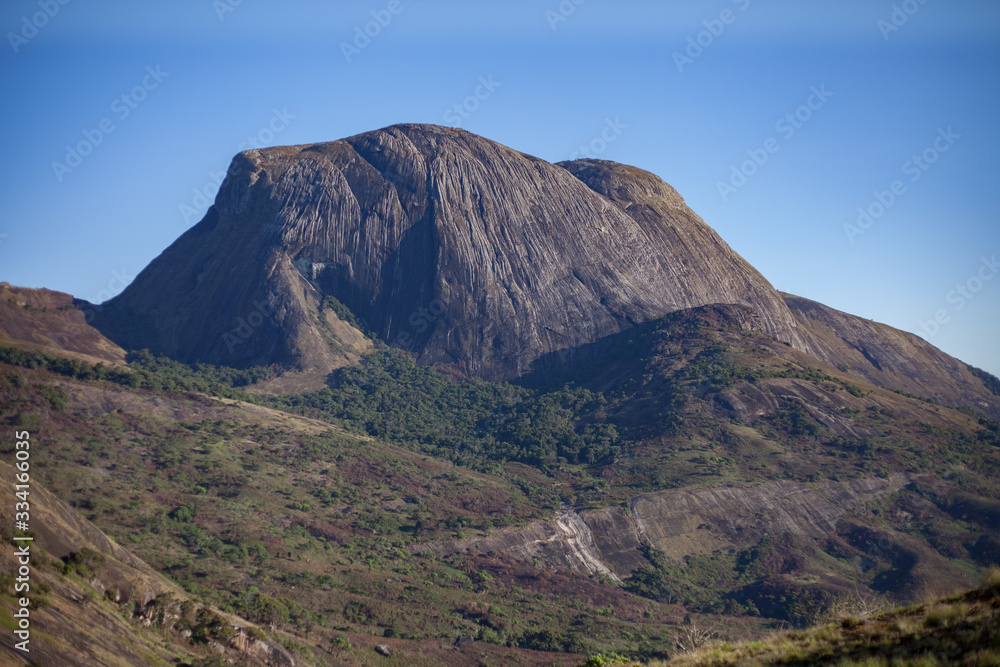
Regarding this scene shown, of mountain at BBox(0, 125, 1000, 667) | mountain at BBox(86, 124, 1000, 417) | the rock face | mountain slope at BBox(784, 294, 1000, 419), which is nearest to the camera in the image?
mountain at BBox(0, 125, 1000, 667)

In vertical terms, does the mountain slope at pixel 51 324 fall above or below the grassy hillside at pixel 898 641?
above

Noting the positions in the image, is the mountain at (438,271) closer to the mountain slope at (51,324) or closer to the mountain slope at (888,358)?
the mountain slope at (888,358)

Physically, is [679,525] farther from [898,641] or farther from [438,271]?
[438,271]

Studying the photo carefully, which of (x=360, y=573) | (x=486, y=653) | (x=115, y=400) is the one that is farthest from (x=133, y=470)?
(x=486, y=653)

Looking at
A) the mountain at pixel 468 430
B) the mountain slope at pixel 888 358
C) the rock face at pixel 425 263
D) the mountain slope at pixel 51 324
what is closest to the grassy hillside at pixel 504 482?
the mountain at pixel 468 430

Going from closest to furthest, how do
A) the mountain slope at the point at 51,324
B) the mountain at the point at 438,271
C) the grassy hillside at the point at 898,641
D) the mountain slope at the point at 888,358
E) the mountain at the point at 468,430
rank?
the grassy hillside at the point at 898,641, the mountain at the point at 468,430, the mountain slope at the point at 51,324, the mountain at the point at 438,271, the mountain slope at the point at 888,358

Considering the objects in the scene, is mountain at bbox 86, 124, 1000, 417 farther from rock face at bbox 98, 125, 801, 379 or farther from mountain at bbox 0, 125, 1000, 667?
mountain at bbox 0, 125, 1000, 667

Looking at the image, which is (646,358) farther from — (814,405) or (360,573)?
(360,573)

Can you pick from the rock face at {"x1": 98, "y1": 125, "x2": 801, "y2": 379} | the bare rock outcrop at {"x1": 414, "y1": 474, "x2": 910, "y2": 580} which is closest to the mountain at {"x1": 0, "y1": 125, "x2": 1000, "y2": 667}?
the bare rock outcrop at {"x1": 414, "y1": 474, "x2": 910, "y2": 580}
